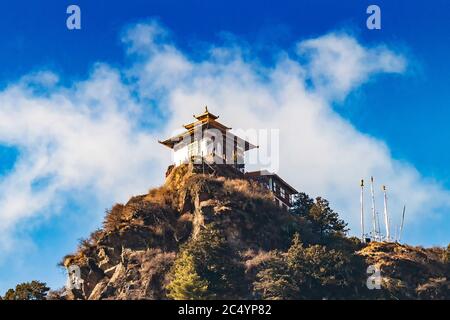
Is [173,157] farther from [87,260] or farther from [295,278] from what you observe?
[295,278]

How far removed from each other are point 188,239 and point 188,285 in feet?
34.8

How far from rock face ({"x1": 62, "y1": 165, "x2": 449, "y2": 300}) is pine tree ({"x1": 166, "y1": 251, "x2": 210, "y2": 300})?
12.2ft

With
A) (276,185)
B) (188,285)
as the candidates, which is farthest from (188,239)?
(276,185)

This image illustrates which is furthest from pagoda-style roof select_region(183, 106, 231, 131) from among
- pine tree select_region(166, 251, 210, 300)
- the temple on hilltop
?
pine tree select_region(166, 251, 210, 300)

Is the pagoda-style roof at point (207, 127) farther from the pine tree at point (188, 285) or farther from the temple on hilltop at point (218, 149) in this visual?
the pine tree at point (188, 285)

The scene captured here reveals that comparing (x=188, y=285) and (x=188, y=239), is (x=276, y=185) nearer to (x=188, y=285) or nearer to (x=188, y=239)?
(x=188, y=239)

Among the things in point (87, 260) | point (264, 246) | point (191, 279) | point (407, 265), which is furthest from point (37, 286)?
point (407, 265)

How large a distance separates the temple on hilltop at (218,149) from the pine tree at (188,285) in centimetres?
1746

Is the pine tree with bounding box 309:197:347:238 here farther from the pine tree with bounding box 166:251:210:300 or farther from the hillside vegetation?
the pine tree with bounding box 166:251:210:300

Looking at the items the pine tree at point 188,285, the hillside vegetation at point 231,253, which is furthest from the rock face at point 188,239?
the pine tree at point 188,285

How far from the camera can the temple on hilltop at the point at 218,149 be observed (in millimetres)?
71250

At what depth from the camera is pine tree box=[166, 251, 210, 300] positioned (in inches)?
2055
